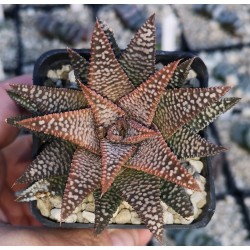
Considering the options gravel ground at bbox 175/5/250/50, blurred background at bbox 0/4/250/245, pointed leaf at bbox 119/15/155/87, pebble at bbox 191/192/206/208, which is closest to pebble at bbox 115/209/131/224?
pebble at bbox 191/192/206/208

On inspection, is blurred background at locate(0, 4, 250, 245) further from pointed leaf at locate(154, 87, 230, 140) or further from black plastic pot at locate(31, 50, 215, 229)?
pointed leaf at locate(154, 87, 230, 140)

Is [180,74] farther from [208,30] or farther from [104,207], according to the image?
[208,30]

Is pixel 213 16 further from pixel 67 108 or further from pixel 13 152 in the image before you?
pixel 67 108

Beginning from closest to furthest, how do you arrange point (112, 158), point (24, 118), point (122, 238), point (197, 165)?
point (112, 158) < point (24, 118) < point (197, 165) < point (122, 238)

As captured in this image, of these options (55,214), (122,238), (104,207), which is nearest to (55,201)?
(55,214)

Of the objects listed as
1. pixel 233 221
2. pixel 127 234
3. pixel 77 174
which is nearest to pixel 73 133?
pixel 77 174

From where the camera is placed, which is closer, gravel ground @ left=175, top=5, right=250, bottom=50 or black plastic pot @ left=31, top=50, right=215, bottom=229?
black plastic pot @ left=31, top=50, right=215, bottom=229
